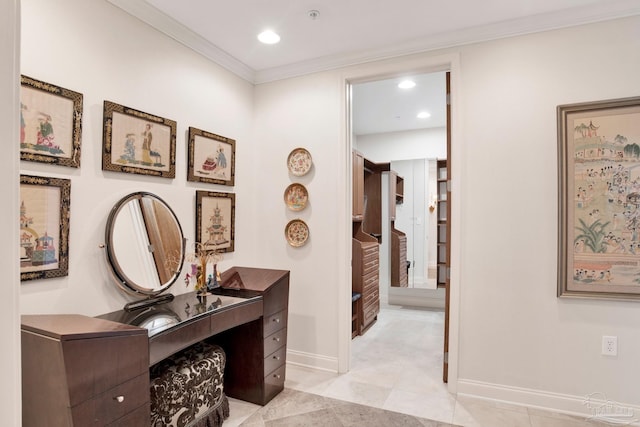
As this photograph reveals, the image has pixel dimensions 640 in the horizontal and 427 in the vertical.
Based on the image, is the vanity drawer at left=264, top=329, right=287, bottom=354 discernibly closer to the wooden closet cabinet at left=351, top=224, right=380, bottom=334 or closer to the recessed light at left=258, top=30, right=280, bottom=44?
the wooden closet cabinet at left=351, top=224, right=380, bottom=334

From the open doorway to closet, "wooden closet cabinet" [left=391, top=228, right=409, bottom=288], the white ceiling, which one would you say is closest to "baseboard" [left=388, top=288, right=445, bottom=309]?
the open doorway to closet

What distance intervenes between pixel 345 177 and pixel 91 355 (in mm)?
2149

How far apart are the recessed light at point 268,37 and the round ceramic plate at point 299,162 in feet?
2.90

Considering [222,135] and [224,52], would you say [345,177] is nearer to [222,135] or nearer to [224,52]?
[222,135]

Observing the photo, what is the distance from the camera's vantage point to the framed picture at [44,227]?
1.68 metres

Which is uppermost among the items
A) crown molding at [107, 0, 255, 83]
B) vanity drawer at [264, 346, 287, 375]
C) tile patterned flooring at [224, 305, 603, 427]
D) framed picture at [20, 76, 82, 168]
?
crown molding at [107, 0, 255, 83]

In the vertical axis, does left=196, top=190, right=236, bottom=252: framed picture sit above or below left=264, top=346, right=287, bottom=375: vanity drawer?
above

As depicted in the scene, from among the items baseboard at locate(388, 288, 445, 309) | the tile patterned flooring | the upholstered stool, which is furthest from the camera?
baseboard at locate(388, 288, 445, 309)

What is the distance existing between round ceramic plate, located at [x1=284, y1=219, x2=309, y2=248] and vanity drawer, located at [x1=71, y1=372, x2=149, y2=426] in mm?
1728

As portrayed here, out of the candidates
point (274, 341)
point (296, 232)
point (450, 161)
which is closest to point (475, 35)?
point (450, 161)

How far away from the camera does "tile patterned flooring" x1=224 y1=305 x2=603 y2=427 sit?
234 cm

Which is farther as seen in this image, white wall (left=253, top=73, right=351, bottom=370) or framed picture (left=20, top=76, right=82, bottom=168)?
white wall (left=253, top=73, right=351, bottom=370)

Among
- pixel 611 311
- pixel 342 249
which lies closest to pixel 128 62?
pixel 342 249

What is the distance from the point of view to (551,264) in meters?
2.44
